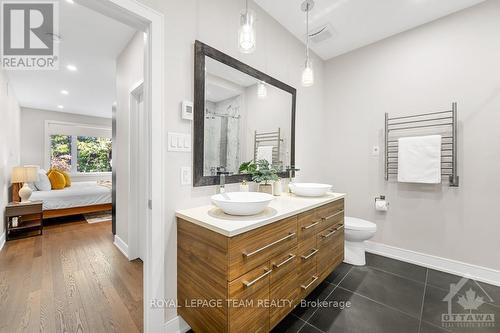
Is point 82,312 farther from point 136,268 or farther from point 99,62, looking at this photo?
point 99,62

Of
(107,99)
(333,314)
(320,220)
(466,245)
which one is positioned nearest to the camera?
(333,314)

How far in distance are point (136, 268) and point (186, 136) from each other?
180 centimetres

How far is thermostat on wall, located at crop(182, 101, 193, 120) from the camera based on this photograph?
4.64 ft

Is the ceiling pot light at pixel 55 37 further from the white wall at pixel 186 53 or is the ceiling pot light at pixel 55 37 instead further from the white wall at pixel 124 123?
the white wall at pixel 186 53

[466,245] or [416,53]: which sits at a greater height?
[416,53]

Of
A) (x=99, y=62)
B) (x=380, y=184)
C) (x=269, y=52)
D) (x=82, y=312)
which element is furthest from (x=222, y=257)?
(x=99, y=62)

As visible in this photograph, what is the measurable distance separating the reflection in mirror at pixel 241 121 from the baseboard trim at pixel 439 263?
1.63 m

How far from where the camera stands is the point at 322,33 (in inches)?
95.1

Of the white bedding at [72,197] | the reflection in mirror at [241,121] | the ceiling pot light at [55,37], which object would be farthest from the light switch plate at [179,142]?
the white bedding at [72,197]

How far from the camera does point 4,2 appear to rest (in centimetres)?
176

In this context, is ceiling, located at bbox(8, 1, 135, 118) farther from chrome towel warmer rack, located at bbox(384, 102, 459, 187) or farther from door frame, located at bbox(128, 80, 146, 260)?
chrome towel warmer rack, located at bbox(384, 102, 459, 187)

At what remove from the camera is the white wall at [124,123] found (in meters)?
2.39

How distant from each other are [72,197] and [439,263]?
5862 millimetres

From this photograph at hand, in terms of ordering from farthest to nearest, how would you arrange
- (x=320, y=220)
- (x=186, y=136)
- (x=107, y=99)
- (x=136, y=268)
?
→ (x=107, y=99) → (x=136, y=268) → (x=320, y=220) → (x=186, y=136)
